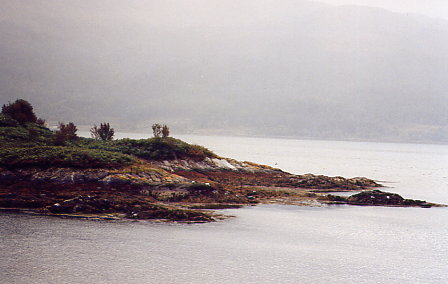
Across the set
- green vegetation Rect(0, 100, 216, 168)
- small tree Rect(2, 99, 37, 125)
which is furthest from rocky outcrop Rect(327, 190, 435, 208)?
small tree Rect(2, 99, 37, 125)

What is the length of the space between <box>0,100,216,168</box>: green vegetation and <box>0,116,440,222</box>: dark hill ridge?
80 millimetres

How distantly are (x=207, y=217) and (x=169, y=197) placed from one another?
6935mm

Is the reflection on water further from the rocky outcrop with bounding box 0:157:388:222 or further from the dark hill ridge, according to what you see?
the dark hill ridge

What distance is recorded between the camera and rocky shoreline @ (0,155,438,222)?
31812mm

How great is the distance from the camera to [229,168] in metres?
59.3

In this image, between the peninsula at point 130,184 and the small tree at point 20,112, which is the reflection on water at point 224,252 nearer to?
the peninsula at point 130,184

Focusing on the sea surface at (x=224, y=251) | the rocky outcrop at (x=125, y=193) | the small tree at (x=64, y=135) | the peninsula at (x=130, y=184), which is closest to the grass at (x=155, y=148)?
the peninsula at (x=130, y=184)

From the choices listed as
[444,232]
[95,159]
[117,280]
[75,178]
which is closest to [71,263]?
[117,280]

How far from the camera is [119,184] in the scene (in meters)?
38.5

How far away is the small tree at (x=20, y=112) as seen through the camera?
6372cm

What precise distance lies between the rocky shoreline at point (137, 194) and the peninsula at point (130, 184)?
0.07m

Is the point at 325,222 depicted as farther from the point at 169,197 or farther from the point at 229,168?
the point at 229,168

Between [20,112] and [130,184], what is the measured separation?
34897mm

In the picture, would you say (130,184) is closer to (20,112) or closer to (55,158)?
(55,158)
